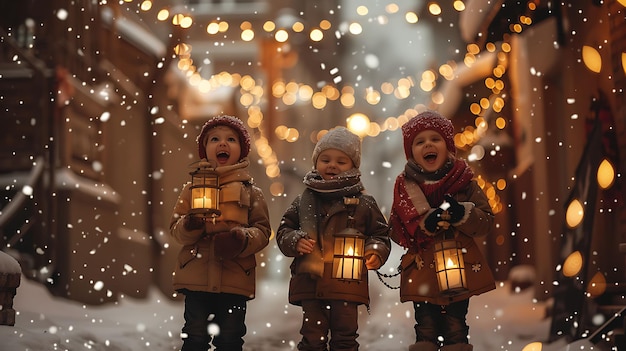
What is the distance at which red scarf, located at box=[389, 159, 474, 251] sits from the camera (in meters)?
2.75

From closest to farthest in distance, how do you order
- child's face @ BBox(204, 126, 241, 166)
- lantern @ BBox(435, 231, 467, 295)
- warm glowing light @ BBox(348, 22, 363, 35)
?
lantern @ BBox(435, 231, 467, 295) → child's face @ BBox(204, 126, 241, 166) → warm glowing light @ BBox(348, 22, 363, 35)

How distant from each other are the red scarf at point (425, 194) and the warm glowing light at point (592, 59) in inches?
51.1

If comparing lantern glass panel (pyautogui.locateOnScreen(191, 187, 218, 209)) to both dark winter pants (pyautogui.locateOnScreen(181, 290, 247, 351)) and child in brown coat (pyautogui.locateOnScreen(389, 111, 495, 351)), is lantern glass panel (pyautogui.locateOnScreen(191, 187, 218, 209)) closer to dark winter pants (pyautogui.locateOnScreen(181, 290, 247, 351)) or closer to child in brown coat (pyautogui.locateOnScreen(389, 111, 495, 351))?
dark winter pants (pyautogui.locateOnScreen(181, 290, 247, 351))

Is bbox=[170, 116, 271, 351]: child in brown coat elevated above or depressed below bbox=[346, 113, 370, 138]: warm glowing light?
below

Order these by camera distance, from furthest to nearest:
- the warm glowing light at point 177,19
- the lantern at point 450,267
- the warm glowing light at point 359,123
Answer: the warm glowing light at point 359,123, the warm glowing light at point 177,19, the lantern at point 450,267

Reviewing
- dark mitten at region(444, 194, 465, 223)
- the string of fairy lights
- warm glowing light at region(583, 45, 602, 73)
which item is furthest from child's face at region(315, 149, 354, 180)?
the string of fairy lights

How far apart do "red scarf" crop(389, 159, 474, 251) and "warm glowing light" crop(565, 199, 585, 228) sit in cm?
115

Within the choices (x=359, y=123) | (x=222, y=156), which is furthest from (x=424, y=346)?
(x=359, y=123)

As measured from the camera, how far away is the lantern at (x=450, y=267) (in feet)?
8.45

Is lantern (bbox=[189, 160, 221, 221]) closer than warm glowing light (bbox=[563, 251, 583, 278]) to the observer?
Yes

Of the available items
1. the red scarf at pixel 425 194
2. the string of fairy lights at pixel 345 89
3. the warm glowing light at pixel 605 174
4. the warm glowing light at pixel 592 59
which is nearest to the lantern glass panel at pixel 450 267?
the red scarf at pixel 425 194

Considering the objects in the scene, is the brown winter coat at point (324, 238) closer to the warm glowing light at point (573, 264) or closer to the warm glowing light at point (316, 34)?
the warm glowing light at point (573, 264)

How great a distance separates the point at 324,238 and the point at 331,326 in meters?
0.32

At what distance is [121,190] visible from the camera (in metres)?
4.45
